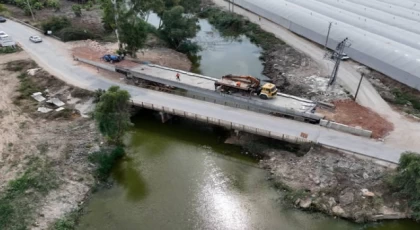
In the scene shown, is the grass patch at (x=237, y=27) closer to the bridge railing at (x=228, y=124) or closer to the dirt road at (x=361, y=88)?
the dirt road at (x=361, y=88)

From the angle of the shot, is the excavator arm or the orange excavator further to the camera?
the excavator arm

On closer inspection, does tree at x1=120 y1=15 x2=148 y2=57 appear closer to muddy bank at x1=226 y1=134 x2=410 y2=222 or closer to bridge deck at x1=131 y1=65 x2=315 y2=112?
bridge deck at x1=131 y1=65 x2=315 y2=112

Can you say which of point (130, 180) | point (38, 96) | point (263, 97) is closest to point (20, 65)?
point (38, 96)

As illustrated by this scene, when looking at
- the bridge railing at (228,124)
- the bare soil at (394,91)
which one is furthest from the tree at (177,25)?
the bare soil at (394,91)

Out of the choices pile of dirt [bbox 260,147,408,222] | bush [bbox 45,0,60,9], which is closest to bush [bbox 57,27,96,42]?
bush [bbox 45,0,60,9]

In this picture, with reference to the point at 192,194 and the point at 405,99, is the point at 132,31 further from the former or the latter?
the point at 405,99

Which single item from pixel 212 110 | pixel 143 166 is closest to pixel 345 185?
pixel 212 110
